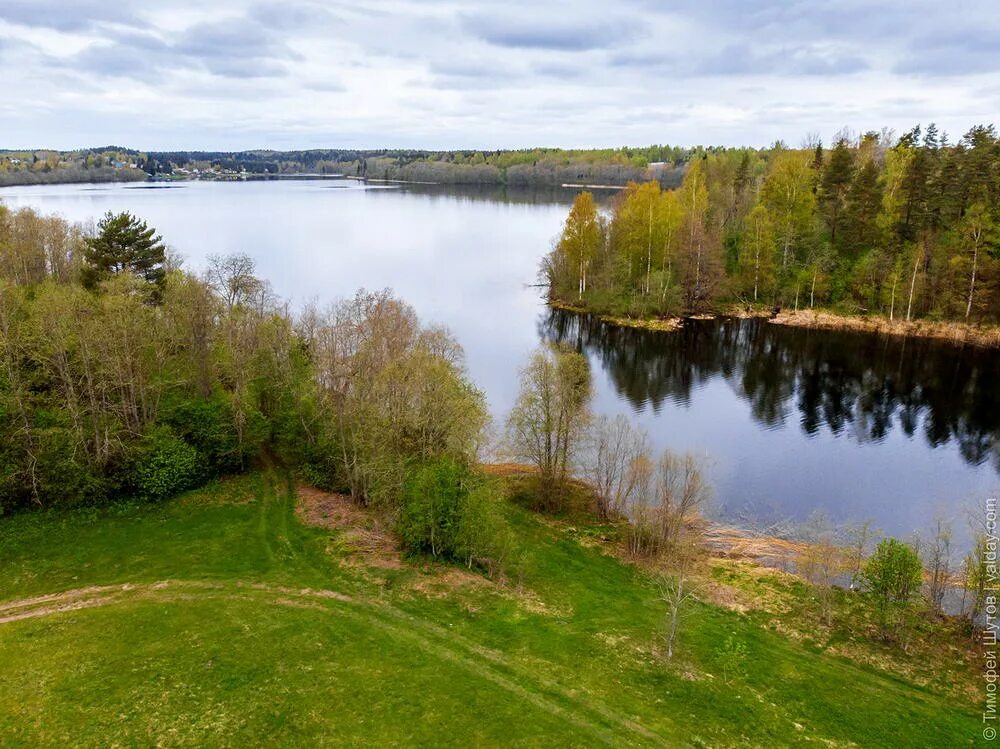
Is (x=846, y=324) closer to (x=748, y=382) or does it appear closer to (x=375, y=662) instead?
(x=748, y=382)

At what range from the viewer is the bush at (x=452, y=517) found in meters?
25.8

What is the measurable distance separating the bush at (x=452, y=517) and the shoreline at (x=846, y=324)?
47.5m

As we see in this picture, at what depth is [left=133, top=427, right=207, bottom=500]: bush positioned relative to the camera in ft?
97.7

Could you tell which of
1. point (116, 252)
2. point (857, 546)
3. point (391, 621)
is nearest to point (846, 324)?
point (857, 546)

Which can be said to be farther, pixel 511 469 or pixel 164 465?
pixel 511 469

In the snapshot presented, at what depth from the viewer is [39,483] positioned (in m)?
28.1

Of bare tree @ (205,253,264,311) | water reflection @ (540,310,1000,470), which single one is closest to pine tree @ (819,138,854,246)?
water reflection @ (540,310,1000,470)

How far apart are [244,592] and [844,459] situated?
115 feet

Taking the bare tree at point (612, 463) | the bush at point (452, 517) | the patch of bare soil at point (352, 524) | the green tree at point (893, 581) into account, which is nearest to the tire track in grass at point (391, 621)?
the patch of bare soil at point (352, 524)

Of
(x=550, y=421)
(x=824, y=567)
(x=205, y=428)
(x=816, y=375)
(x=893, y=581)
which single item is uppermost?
(x=550, y=421)

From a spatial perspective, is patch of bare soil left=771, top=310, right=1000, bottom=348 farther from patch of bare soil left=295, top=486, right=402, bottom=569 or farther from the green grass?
patch of bare soil left=295, top=486, right=402, bottom=569

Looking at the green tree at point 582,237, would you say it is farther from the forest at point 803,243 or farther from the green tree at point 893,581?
the green tree at point 893,581

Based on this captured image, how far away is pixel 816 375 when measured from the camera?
55.5 metres

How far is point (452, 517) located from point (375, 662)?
24.0 ft
